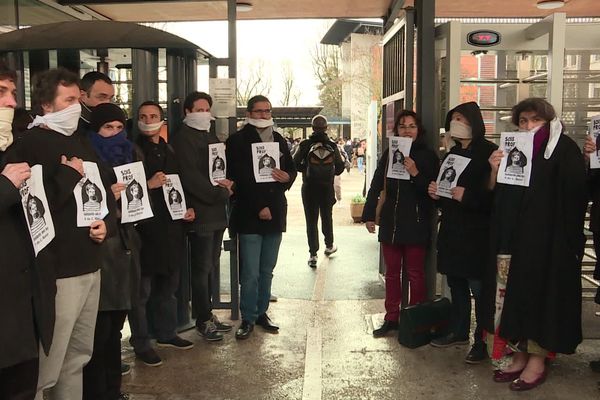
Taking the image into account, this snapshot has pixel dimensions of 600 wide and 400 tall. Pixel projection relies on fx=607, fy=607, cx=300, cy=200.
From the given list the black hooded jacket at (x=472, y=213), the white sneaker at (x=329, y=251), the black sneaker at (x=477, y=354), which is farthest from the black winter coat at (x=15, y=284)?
the white sneaker at (x=329, y=251)

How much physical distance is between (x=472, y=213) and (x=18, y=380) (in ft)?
11.1

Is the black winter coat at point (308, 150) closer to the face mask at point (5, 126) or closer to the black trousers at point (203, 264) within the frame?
the black trousers at point (203, 264)

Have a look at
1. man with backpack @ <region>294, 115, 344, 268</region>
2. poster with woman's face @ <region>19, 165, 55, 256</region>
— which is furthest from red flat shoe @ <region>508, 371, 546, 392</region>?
man with backpack @ <region>294, 115, 344, 268</region>

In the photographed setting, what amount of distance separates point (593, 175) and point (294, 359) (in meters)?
2.66

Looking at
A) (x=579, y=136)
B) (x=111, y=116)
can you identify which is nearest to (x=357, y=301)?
(x=579, y=136)

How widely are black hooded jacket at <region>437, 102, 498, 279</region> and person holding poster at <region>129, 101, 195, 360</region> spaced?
215cm

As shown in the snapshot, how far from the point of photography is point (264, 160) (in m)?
5.40

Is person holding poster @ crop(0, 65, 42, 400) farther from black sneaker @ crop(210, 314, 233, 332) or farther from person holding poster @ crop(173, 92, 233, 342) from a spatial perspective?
black sneaker @ crop(210, 314, 233, 332)

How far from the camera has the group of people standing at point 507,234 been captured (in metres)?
4.12

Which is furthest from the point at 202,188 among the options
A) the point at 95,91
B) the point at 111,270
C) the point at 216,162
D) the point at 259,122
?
the point at 111,270

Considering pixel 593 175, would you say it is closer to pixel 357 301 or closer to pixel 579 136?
pixel 579 136

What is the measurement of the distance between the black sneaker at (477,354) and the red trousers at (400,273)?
29.9 inches

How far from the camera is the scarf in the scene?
152 inches

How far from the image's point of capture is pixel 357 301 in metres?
6.66
